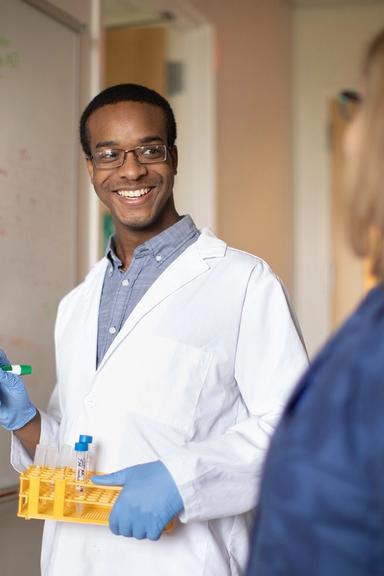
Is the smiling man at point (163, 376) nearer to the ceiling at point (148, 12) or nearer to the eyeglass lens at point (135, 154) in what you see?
the eyeglass lens at point (135, 154)

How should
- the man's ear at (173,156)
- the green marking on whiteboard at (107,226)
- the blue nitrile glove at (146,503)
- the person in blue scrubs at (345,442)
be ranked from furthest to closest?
the green marking on whiteboard at (107,226) → the man's ear at (173,156) → the blue nitrile glove at (146,503) → the person in blue scrubs at (345,442)

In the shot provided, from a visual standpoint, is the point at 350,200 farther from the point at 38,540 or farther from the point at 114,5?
the point at 114,5

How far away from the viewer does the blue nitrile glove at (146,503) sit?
1215mm

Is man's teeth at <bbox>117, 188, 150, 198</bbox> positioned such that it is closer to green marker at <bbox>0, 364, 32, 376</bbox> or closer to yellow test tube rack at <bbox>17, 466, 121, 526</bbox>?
green marker at <bbox>0, 364, 32, 376</bbox>

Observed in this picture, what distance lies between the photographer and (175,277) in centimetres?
151

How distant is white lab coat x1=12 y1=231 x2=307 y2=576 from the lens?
54.9 inches

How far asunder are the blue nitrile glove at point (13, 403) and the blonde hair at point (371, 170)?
3.08ft

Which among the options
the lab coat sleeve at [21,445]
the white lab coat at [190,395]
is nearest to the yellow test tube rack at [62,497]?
the white lab coat at [190,395]

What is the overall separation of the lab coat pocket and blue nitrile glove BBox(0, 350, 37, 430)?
209 millimetres

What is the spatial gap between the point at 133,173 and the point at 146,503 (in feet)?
2.21

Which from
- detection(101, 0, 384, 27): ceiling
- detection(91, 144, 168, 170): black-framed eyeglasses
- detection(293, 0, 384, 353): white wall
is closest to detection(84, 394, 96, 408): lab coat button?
detection(91, 144, 168, 170): black-framed eyeglasses

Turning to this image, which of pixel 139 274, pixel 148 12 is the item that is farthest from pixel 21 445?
pixel 148 12

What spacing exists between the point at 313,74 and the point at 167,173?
2.96 meters

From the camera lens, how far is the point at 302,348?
145 centimetres
